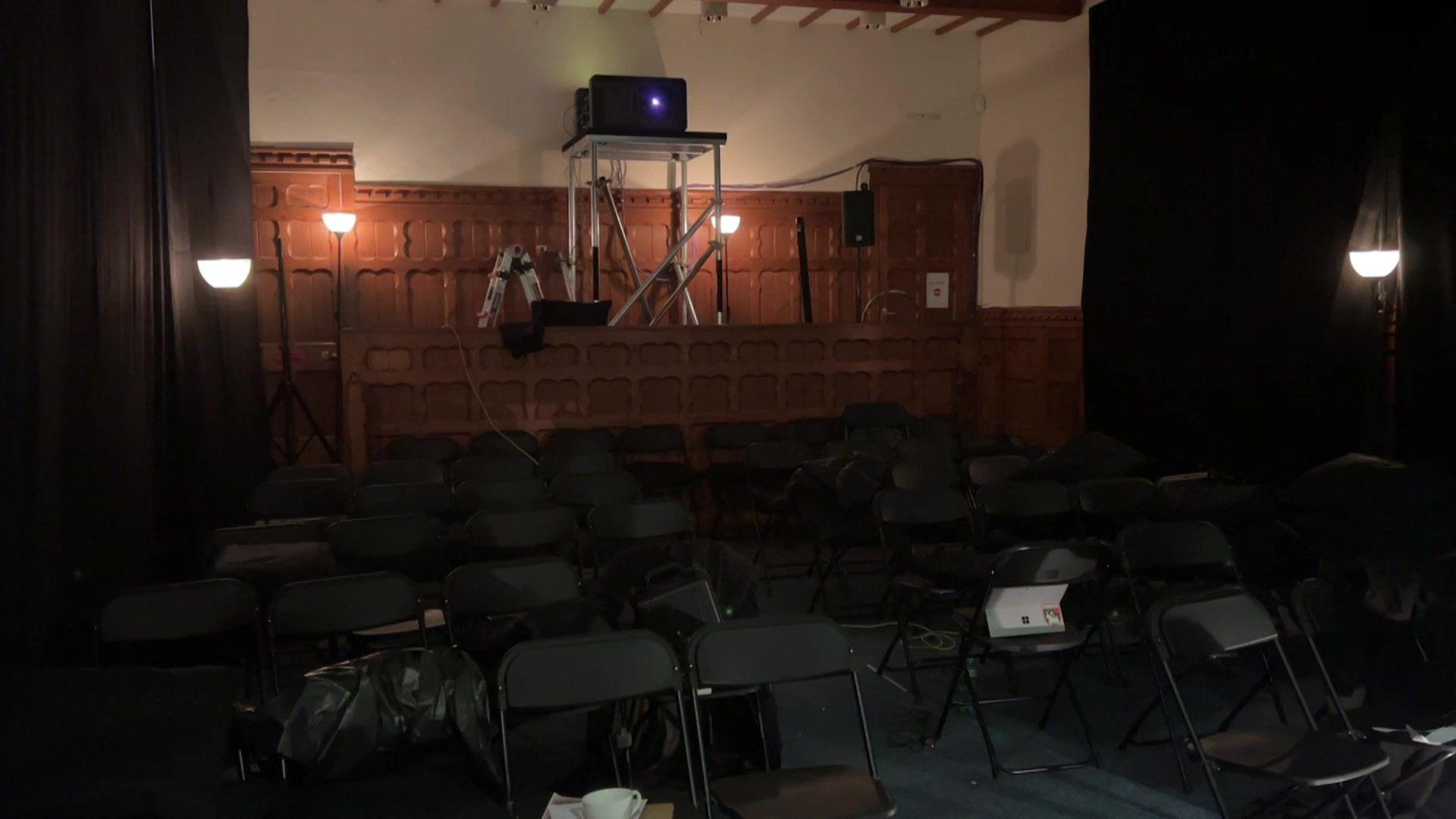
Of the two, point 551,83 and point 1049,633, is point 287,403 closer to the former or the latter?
point 551,83

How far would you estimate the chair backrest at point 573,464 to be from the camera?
22.3ft

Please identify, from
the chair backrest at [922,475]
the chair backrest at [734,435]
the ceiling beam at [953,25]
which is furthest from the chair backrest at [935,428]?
the ceiling beam at [953,25]

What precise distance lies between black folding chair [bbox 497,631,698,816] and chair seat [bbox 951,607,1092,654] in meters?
1.38

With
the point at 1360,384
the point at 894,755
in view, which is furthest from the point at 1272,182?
the point at 894,755

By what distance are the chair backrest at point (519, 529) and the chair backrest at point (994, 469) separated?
244cm

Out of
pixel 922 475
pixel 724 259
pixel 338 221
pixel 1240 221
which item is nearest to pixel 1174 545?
pixel 922 475

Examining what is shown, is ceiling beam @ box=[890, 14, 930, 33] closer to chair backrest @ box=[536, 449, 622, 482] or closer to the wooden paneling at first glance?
the wooden paneling

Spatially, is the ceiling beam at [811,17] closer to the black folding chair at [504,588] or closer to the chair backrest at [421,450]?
the chair backrest at [421,450]

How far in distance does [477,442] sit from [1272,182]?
5.24 meters

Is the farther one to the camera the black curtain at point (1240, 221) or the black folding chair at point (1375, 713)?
the black curtain at point (1240, 221)

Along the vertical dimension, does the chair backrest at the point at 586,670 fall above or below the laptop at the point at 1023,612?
above

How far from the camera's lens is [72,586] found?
3.82 meters

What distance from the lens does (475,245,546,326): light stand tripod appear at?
9.25 m

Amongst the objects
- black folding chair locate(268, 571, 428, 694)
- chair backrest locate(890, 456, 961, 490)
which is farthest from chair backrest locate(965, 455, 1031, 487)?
black folding chair locate(268, 571, 428, 694)
